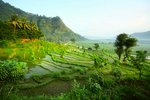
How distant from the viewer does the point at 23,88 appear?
75.0 feet

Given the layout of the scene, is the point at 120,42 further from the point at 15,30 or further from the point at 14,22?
the point at 14,22

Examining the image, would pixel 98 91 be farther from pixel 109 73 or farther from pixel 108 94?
pixel 109 73

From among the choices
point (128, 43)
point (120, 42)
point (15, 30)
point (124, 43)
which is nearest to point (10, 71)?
point (120, 42)

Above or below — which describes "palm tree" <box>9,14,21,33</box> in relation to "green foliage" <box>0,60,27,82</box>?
above

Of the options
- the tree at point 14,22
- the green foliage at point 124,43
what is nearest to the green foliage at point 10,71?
the green foliage at point 124,43

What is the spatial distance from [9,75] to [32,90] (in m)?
3.66

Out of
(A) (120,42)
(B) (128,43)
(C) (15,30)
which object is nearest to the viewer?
(B) (128,43)

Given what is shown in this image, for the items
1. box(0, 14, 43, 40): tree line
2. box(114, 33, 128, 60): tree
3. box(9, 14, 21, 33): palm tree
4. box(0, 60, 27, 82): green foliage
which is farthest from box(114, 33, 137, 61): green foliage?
box(0, 60, 27, 82): green foliage

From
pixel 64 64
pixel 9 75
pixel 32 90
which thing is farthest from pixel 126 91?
pixel 64 64

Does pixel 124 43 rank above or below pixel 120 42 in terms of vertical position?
below

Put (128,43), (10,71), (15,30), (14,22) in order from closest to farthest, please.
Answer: (10,71)
(128,43)
(14,22)
(15,30)

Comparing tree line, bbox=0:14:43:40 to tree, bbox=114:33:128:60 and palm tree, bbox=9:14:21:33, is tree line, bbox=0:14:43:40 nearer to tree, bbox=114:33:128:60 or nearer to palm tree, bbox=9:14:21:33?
palm tree, bbox=9:14:21:33

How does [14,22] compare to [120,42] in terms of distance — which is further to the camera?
[14,22]

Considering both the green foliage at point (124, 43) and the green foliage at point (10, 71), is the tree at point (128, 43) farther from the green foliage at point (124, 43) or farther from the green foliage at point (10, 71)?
the green foliage at point (10, 71)
